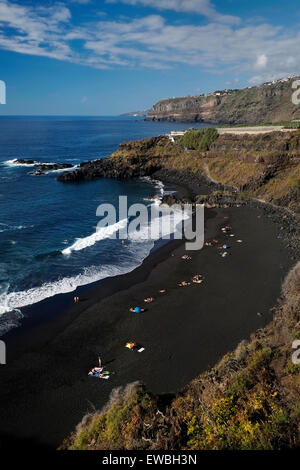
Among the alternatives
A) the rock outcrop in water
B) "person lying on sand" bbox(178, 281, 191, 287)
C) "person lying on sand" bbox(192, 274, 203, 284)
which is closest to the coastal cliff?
the rock outcrop in water

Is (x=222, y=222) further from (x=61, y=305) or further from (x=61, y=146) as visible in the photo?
(x=61, y=146)

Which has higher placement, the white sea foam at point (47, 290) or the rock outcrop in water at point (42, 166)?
the rock outcrop in water at point (42, 166)

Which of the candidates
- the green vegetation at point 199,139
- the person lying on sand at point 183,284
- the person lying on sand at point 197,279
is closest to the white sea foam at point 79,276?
the person lying on sand at point 183,284

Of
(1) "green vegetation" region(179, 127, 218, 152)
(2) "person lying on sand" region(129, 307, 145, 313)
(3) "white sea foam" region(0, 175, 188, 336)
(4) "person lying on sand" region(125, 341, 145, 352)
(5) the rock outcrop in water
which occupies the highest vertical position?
(1) "green vegetation" region(179, 127, 218, 152)

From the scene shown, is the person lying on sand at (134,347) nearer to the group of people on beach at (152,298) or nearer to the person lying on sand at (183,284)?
the group of people on beach at (152,298)

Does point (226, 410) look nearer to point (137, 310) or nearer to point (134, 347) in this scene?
point (134, 347)

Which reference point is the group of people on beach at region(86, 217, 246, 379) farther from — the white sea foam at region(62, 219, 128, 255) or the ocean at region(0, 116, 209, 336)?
the white sea foam at region(62, 219, 128, 255)
